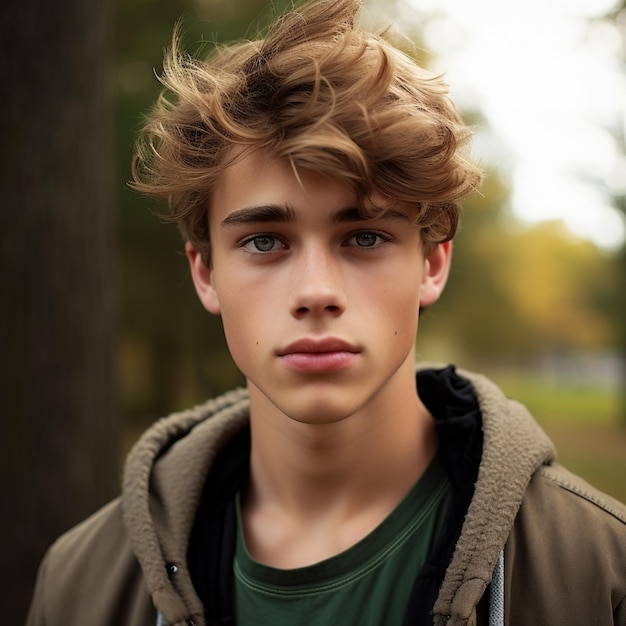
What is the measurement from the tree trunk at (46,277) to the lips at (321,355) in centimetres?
197

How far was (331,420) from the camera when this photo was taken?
92.4 inches

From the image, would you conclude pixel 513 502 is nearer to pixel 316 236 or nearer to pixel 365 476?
pixel 365 476

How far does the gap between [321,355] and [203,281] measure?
77 centimetres

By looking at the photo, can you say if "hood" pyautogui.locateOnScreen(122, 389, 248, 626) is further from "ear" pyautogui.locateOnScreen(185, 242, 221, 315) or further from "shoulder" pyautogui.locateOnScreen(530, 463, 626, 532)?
"shoulder" pyautogui.locateOnScreen(530, 463, 626, 532)

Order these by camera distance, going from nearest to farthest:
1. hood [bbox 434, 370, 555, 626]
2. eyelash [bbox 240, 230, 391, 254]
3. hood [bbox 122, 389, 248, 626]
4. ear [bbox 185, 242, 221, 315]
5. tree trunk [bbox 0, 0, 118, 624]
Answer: hood [bbox 434, 370, 555, 626], eyelash [bbox 240, 230, 391, 254], hood [bbox 122, 389, 248, 626], ear [bbox 185, 242, 221, 315], tree trunk [bbox 0, 0, 118, 624]

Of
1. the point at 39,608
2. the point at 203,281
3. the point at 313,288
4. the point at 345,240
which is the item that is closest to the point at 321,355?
the point at 313,288

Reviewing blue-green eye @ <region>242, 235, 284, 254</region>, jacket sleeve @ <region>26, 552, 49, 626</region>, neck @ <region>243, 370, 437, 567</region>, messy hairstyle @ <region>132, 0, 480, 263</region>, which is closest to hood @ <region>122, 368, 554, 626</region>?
neck @ <region>243, 370, 437, 567</region>

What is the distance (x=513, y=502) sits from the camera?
93.5 inches

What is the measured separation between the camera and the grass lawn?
1404 centimetres

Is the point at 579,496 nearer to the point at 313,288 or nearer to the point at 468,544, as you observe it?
the point at 468,544

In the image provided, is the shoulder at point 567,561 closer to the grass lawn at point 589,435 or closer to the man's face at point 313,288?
the man's face at point 313,288

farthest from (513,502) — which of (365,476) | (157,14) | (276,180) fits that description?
(157,14)

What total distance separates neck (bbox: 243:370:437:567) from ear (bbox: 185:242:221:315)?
0.34 m

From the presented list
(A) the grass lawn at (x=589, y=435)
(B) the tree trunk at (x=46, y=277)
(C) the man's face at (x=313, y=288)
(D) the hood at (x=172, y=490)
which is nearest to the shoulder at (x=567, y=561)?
(C) the man's face at (x=313, y=288)
